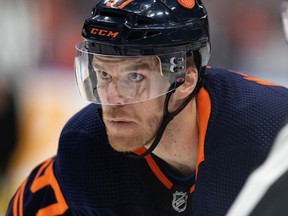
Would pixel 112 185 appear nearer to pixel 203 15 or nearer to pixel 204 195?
pixel 204 195

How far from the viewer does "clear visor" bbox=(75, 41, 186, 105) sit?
1242 millimetres

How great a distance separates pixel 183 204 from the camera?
140cm

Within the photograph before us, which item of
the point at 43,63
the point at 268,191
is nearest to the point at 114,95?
the point at 268,191

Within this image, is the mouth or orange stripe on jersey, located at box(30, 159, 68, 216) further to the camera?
orange stripe on jersey, located at box(30, 159, 68, 216)

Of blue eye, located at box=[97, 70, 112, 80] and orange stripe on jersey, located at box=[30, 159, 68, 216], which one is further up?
blue eye, located at box=[97, 70, 112, 80]

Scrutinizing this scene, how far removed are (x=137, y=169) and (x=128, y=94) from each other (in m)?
0.24

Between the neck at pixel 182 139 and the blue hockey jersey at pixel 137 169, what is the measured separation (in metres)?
0.04

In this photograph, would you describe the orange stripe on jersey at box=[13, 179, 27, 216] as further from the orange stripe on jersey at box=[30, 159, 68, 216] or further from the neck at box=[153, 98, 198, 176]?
the neck at box=[153, 98, 198, 176]

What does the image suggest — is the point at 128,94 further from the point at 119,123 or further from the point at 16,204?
the point at 16,204

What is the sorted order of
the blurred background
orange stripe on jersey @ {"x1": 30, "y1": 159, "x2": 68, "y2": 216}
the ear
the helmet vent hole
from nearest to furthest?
the helmet vent hole, the ear, orange stripe on jersey @ {"x1": 30, "y1": 159, "x2": 68, "y2": 216}, the blurred background

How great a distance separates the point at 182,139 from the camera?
1.35 meters

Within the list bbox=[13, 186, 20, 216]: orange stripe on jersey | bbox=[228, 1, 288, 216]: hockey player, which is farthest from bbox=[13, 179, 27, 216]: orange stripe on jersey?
bbox=[228, 1, 288, 216]: hockey player

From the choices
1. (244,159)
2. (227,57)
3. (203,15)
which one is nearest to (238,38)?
(227,57)

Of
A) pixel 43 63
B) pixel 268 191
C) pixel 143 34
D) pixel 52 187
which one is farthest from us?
pixel 43 63
